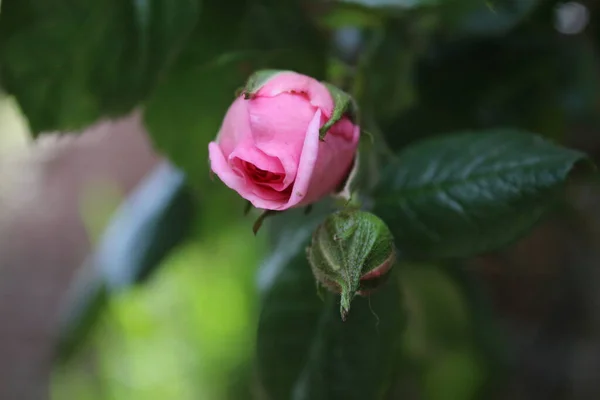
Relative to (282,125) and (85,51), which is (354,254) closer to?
(282,125)

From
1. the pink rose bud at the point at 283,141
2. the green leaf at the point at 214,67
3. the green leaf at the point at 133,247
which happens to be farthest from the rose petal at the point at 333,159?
the green leaf at the point at 133,247

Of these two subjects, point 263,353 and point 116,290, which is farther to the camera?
point 116,290

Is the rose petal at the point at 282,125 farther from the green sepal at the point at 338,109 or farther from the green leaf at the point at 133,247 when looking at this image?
the green leaf at the point at 133,247

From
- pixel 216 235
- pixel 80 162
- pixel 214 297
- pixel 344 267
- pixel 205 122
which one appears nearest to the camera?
pixel 344 267

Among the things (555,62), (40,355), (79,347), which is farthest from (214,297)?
(555,62)

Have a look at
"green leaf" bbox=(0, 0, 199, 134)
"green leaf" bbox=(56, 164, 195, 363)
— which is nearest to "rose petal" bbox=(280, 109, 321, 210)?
"green leaf" bbox=(0, 0, 199, 134)

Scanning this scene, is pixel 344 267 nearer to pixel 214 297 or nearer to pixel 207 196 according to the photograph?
pixel 207 196

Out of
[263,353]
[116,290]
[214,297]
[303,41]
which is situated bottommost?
[214,297]
